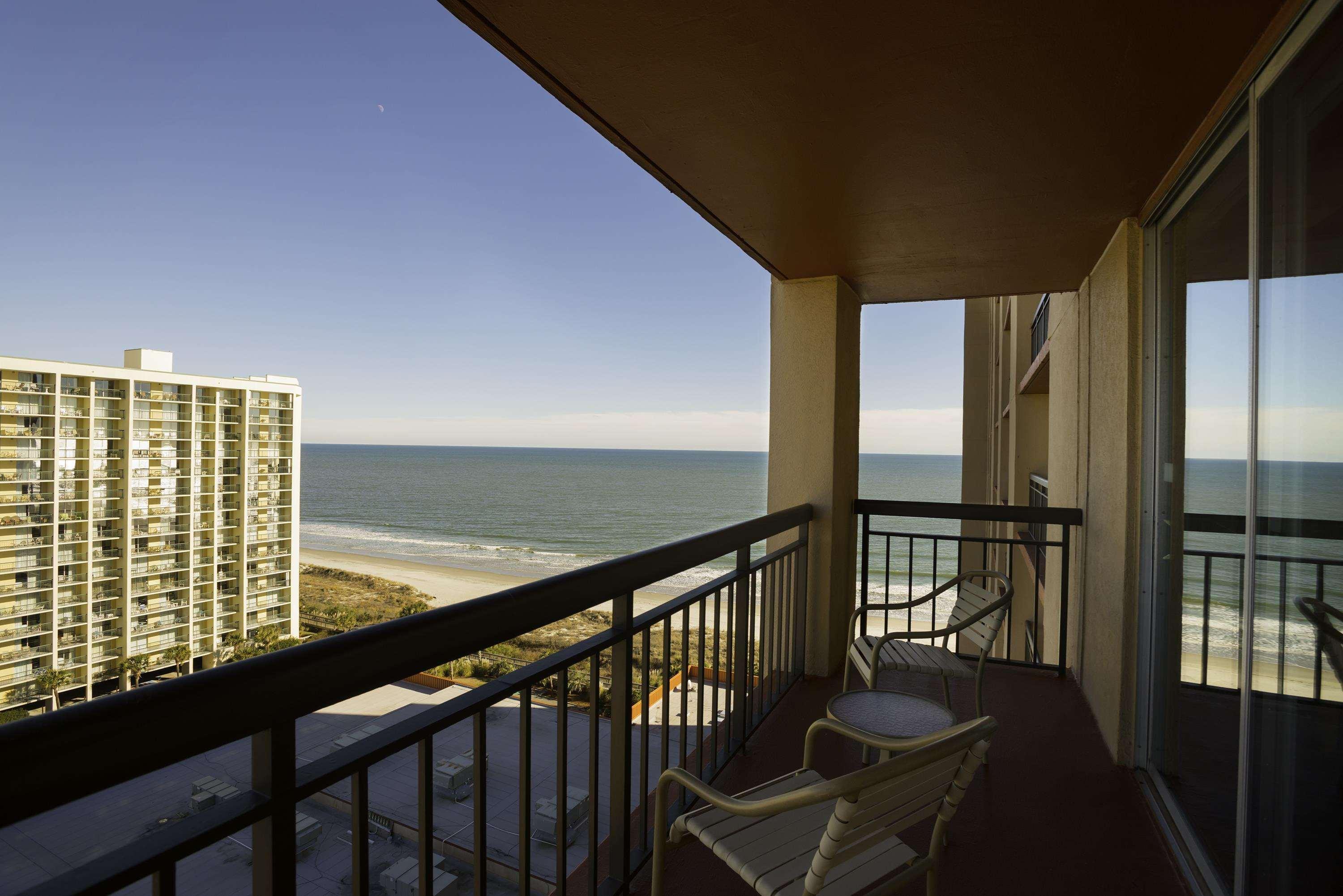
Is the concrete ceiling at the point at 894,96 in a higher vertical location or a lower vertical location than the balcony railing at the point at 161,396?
lower

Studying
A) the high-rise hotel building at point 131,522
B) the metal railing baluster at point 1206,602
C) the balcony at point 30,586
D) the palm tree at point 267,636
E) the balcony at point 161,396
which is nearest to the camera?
the metal railing baluster at point 1206,602

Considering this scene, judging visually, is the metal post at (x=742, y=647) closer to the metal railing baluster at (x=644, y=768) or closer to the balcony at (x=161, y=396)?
the metal railing baluster at (x=644, y=768)

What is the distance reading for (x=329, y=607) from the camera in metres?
24.7

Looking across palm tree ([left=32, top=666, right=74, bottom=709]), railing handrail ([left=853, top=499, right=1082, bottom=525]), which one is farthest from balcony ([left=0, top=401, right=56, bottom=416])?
railing handrail ([left=853, top=499, right=1082, bottom=525])

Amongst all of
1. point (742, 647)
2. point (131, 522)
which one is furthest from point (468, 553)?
point (742, 647)

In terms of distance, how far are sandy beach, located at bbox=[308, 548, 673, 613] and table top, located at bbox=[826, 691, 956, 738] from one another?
1750 centimetres

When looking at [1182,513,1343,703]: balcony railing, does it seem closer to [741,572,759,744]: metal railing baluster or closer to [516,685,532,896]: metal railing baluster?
[741,572,759,744]: metal railing baluster

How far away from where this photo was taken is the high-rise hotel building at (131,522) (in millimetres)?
22609

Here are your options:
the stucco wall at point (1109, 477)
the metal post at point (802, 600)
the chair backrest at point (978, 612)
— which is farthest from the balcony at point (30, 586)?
the stucco wall at point (1109, 477)

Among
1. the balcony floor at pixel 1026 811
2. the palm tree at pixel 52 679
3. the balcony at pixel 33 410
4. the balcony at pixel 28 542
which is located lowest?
the palm tree at pixel 52 679

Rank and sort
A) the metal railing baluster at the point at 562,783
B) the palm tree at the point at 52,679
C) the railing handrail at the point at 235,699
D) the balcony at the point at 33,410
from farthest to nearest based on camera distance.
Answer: the palm tree at the point at 52,679 < the balcony at the point at 33,410 < the metal railing baluster at the point at 562,783 < the railing handrail at the point at 235,699

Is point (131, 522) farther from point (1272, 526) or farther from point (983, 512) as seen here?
point (1272, 526)

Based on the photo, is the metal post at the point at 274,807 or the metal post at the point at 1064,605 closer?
the metal post at the point at 274,807

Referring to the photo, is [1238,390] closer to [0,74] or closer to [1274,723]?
[1274,723]
